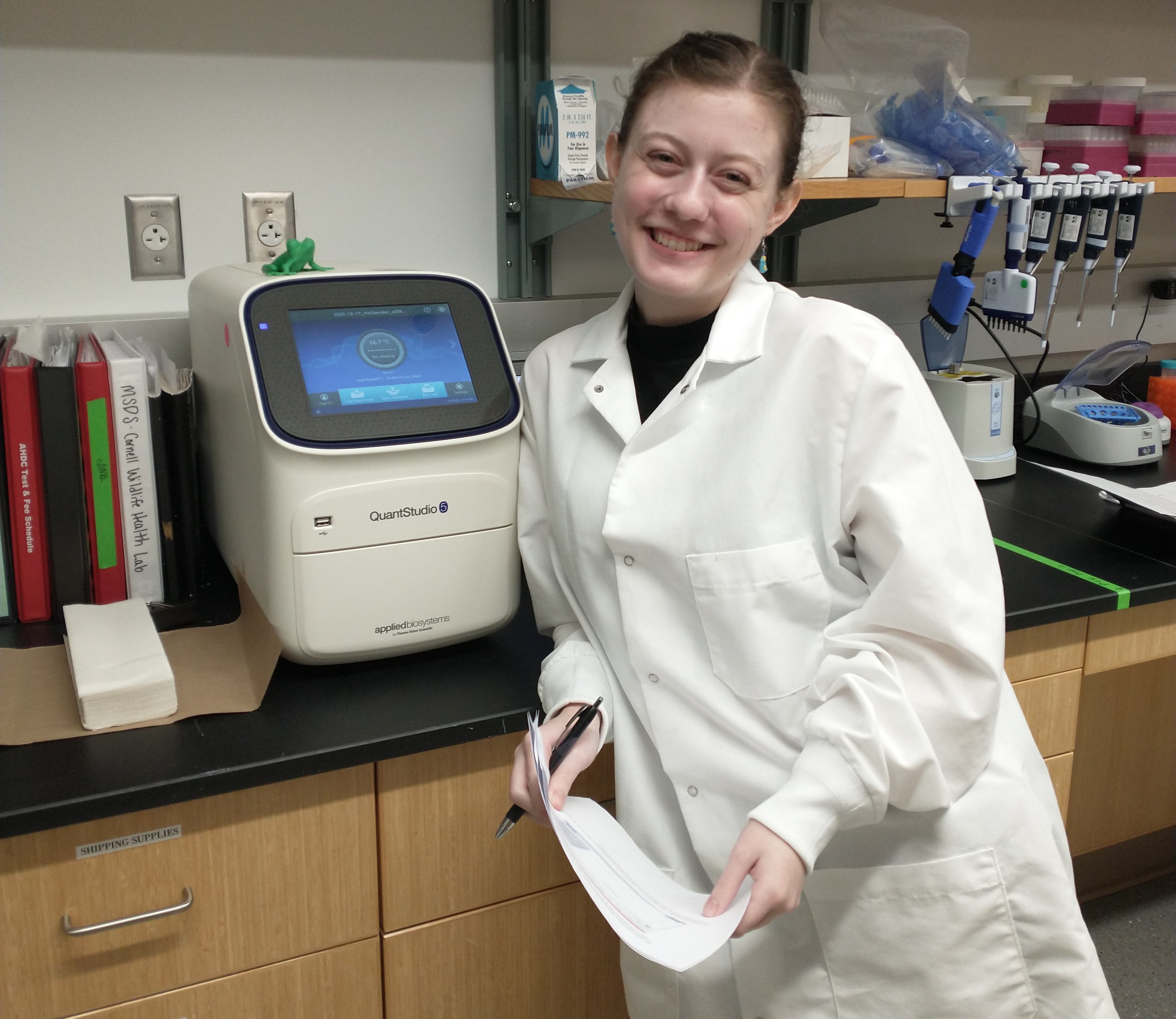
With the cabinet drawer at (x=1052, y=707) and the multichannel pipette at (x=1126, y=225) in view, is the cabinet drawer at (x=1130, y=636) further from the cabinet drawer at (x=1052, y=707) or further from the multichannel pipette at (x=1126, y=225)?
the multichannel pipette at (x=1126, y=225)

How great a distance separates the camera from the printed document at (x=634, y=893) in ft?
2.80

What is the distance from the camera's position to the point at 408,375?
116cm

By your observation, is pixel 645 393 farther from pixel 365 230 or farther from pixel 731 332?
pixel 365 230

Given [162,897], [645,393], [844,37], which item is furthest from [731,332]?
[844,37]

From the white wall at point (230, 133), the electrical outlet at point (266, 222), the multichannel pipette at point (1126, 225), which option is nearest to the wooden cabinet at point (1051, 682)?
the multichannel pipette at point (1126, 225)

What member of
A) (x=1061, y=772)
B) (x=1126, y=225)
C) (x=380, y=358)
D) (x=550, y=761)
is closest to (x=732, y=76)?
(x=380, y=358)

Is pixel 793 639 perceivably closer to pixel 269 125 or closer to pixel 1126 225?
pixel 269 125

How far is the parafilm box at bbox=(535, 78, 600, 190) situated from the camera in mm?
1570

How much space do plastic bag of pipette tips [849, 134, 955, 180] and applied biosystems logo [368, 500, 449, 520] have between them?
3.01 ft

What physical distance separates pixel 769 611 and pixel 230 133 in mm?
1086

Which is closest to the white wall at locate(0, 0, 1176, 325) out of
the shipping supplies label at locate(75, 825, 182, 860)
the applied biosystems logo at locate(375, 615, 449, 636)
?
the applied biosystems logo at locate(375, 615, 449, 636)

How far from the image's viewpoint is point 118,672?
108 centimetres

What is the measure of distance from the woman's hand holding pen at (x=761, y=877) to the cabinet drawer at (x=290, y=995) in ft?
1.46

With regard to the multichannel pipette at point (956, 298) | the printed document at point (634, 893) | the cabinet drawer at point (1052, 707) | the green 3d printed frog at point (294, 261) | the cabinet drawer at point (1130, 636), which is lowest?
the cabinet drawer at point (1052, 707)
